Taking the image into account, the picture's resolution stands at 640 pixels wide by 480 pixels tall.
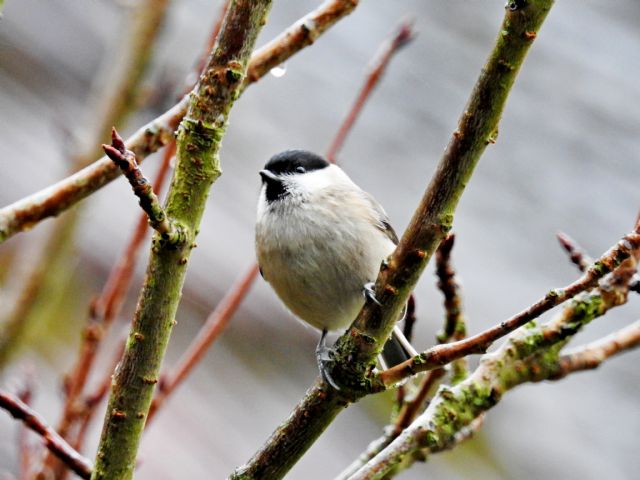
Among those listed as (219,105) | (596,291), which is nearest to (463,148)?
(219,105)

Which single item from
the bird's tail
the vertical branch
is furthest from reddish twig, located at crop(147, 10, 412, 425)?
the bird's tail

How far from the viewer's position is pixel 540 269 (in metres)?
4.80

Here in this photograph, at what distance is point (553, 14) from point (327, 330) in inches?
152

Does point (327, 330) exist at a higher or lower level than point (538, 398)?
higher

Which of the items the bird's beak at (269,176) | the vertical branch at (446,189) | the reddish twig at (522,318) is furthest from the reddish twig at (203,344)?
the bird's beak at (269,176)

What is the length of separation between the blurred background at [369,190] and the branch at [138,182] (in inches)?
65.5

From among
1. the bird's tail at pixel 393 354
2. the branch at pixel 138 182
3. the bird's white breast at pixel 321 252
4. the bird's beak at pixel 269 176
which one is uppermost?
the bird's beak at pixel 269 176

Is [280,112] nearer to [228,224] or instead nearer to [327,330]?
[228,224]

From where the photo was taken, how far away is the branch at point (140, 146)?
5.33ft

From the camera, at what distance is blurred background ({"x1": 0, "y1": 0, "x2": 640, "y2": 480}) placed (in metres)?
3.89

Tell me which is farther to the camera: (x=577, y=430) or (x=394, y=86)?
(x=394, y=86)

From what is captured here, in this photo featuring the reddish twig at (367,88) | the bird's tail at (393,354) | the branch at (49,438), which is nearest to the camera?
the branch at (49,438)

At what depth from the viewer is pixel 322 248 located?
100.0 inches

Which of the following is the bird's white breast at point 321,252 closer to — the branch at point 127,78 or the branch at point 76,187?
the branch at point 127,78
